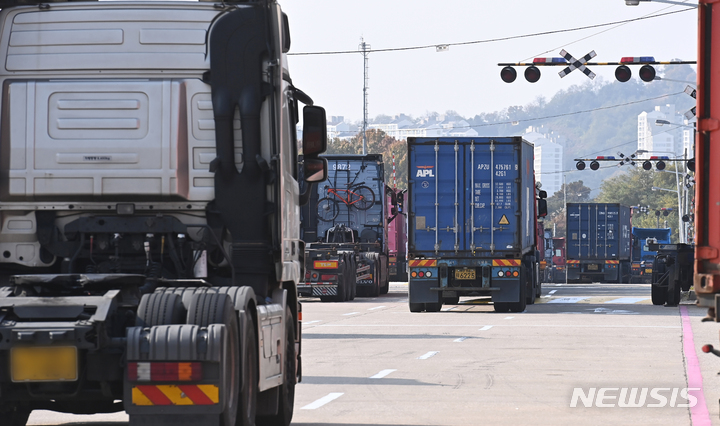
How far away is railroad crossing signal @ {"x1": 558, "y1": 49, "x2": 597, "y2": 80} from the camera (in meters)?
31.0

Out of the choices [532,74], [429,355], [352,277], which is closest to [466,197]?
[532,74]

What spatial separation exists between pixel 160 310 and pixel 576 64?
2478 centimetres

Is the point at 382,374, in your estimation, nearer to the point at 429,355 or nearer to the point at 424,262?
the point at 429,355

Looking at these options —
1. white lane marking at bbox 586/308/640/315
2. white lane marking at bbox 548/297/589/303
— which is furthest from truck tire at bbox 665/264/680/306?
white lane marking at bbox 548/297/589/303

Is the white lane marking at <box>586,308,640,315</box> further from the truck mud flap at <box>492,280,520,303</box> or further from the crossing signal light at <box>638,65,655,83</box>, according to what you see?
the crossing signal light at <box>638,65,655,83</box>

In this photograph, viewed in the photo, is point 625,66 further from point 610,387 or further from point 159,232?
point 159,232

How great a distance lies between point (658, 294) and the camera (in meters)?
32.1

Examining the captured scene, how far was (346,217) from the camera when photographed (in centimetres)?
Answer: 3597

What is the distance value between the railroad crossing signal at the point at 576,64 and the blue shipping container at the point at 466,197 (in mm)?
4964

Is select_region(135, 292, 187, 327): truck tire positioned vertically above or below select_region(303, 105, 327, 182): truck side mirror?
below

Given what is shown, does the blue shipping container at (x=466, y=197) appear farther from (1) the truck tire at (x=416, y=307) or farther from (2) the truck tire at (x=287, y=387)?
(2) the truck tire at (x=287, y=387)

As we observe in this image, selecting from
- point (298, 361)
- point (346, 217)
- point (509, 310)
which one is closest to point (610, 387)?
point (298, 361)

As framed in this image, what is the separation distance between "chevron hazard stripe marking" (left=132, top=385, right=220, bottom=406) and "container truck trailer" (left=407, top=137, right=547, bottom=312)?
1958 centimetres

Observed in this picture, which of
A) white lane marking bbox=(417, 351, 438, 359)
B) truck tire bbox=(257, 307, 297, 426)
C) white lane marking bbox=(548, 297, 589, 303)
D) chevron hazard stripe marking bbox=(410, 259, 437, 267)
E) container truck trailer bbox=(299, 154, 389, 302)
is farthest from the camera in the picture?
container truck trailer bbox=(299, 154, 389, 302)
